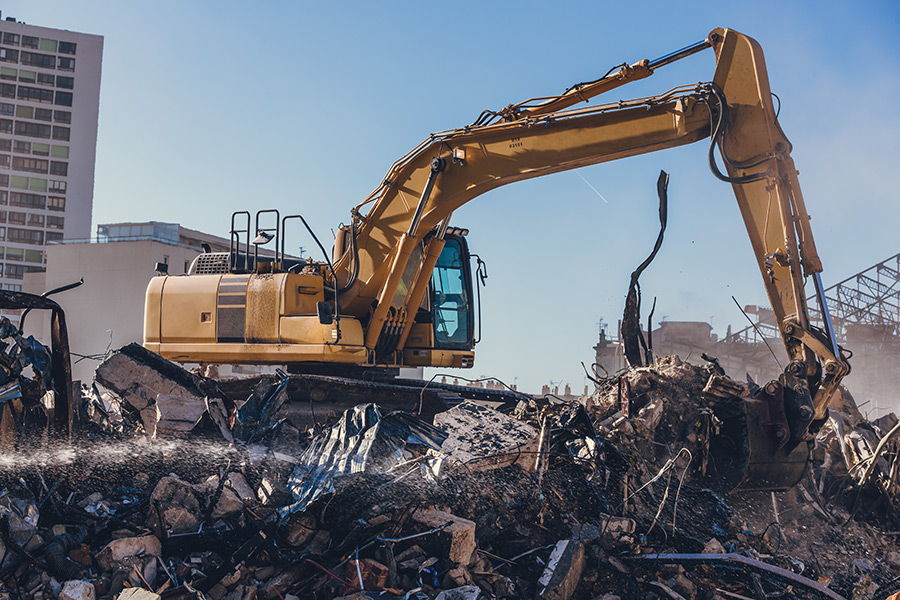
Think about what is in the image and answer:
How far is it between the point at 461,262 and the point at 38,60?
54144 mm

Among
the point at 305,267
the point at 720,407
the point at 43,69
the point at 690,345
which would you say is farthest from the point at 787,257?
the point at 43,69

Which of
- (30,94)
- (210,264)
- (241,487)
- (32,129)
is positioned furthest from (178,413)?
(30,94)

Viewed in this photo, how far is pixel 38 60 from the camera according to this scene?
172ft

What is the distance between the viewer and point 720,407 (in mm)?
7059

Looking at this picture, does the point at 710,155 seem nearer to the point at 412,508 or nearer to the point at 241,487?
the point at 412,508

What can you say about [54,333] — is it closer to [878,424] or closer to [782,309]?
[782,309]

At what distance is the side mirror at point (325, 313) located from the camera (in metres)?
7.81

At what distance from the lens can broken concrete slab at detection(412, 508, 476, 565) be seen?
4.79 meters

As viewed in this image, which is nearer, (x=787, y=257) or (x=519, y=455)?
(x=519, y=455)

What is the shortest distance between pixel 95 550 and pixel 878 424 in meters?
11.0

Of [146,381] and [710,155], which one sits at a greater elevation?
[710,155]

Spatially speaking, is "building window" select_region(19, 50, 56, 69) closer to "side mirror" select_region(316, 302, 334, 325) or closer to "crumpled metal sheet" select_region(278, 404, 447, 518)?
"side mirror" select_region(316, 302, 334, 325)

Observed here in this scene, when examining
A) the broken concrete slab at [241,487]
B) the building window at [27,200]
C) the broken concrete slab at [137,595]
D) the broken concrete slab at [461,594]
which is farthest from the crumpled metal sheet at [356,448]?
the building window at [27,200]

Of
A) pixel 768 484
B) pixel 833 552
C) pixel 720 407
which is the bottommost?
pixel 833 552
